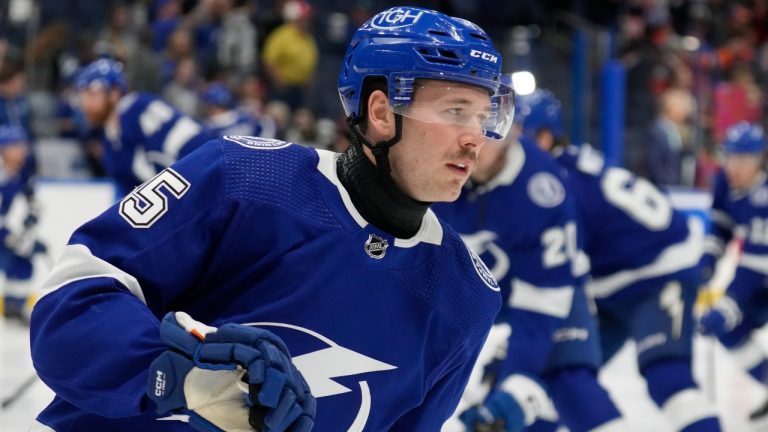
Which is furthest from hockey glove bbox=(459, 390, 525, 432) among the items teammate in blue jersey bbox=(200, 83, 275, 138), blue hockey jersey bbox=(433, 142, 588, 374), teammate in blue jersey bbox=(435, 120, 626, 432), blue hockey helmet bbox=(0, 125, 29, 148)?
blue hockey helmet bbox=(0, 125, 29, 148)

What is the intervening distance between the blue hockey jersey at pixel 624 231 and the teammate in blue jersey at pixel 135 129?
1.50 m

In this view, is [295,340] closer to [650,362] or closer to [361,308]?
[361,308]

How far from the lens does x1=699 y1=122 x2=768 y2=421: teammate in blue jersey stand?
5277mm

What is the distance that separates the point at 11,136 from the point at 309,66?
229 centimetres

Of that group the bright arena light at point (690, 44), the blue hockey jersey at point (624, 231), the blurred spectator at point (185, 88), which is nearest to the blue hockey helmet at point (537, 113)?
the blue hockey jersey at point (624, 231)

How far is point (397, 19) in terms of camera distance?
70.3 inches

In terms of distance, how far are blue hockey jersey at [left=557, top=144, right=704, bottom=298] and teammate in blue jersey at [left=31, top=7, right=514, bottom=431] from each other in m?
1.97

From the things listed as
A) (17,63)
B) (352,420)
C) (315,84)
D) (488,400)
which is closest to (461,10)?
(315,84)

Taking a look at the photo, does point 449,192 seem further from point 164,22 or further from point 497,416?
point 164,22

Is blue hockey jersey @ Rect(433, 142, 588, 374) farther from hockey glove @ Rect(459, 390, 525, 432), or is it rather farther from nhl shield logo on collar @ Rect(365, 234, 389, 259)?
nhl shield logo on collar @ Rect(365, 234, 389, 259)

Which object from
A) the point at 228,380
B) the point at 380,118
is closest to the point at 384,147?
the point at 380,118

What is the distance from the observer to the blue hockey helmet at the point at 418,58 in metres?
1.71

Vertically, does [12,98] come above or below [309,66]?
above

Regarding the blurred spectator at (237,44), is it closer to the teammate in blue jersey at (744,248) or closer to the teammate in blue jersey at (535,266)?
the teammate in blue jersey at (744,248)
